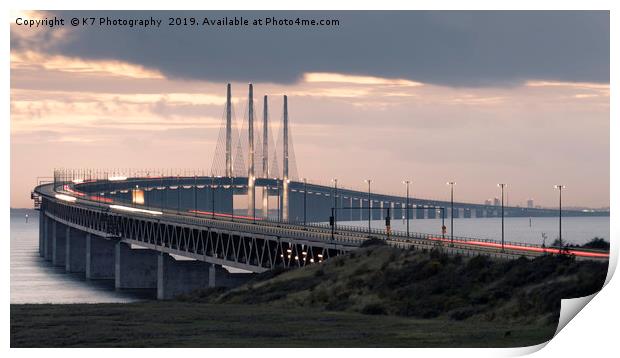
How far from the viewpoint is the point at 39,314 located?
82.2m

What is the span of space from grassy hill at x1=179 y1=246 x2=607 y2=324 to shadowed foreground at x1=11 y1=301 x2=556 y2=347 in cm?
290

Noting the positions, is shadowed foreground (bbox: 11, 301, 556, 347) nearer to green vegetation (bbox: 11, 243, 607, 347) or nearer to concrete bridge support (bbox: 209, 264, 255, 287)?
green vegetation (bbox: 11, 243, 607, 347)

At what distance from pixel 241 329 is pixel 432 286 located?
21.3 meters

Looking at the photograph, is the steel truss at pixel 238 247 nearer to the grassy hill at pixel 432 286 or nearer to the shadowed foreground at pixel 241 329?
the grassy hill at pixel 432 286

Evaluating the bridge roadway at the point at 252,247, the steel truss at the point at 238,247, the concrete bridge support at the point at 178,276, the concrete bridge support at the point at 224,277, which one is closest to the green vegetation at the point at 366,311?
the bridge roadway at the point at 252,247

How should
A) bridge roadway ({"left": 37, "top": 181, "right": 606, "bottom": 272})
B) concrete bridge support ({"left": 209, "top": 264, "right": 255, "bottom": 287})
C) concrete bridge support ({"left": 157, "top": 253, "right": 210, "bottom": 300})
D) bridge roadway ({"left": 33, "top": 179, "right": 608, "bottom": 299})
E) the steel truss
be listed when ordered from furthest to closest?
concrete bridge support ({"left": 157, "top": 253, "right": 210, "bottom": 300}) → concrete bridge support ({"left": 209, "top": 264, "right": 255, "bottom": 287}) → the steel truss → bridge roadway ({"left": 33, "top": 179, "right": 608, "bottom": 299}) → bridge roadway ({"left": 37, "top": 181, "right": 606, "bottom": 272})

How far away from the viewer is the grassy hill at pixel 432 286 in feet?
264

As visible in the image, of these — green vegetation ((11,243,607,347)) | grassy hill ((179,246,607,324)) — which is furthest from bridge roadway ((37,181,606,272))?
green vegetation ((11,243,607,347))

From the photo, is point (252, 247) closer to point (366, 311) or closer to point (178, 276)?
point (178, 276)

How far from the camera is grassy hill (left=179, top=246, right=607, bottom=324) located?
80.5 meters

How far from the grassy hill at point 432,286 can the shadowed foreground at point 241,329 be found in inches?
114
